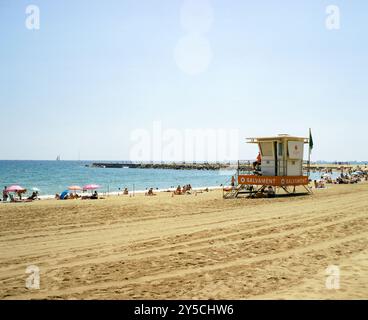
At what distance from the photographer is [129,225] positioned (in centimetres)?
1298

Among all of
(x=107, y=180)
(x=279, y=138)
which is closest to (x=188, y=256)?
(x=279, y=138)

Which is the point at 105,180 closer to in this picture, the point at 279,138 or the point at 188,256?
the point at 279,138

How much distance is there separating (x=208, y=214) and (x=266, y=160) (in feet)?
40.0

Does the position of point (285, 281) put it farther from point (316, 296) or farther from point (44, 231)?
point (44, 231)

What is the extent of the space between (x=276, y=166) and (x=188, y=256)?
19.2 meters

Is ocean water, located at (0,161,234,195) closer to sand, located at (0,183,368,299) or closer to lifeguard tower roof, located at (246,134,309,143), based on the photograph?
lifeguard tower roof, located at (246,134,309,143)

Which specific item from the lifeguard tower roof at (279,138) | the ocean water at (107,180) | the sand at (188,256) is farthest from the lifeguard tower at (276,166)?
the ocean water at (107,180)

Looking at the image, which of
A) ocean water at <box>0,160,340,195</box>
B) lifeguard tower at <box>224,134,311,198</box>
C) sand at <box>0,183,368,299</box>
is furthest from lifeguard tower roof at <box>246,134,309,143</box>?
ocean water at <box>0,160,340,195</box>

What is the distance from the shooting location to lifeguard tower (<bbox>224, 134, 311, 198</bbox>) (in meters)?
25.3

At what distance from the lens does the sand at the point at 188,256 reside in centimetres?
601

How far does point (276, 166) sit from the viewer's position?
26.0 meters

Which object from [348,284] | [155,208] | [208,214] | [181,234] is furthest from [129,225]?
[348,284]

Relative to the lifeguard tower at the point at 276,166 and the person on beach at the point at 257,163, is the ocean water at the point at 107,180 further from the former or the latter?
the lifeguard tower at the point at 276,166
